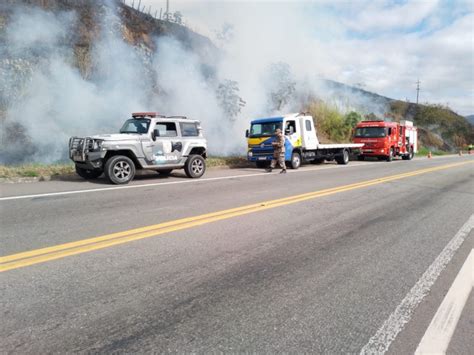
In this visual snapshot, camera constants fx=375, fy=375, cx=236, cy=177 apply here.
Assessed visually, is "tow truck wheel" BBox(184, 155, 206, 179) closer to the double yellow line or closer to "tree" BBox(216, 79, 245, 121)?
the double yellow line

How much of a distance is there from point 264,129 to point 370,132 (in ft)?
33.6

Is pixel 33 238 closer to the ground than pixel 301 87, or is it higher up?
closer to the ground

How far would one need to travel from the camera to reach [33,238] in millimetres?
4645

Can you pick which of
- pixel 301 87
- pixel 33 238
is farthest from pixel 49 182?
pixel 301 87

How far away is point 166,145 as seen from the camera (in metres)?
10.9

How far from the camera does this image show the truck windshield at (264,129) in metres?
15.8

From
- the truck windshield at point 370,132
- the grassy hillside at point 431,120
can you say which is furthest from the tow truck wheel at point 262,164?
the grassy hillside at point 431,120

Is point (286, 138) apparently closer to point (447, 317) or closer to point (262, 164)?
point (262, 164)

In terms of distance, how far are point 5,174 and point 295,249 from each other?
877cm

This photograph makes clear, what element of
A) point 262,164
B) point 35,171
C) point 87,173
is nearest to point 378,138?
point 262,164

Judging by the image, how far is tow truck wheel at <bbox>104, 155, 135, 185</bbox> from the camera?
9.57 meters

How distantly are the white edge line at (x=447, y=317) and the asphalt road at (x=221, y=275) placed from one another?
6 cm

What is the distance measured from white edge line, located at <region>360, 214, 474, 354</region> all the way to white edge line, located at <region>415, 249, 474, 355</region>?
17cm

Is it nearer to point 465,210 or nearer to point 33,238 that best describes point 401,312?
point 33,238
